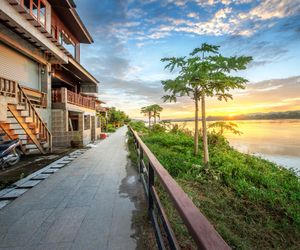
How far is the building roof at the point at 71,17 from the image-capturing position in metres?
10.6

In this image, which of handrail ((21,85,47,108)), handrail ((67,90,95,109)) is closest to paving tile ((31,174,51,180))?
handrail ((21,85,47,108))

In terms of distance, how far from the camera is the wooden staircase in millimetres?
6762

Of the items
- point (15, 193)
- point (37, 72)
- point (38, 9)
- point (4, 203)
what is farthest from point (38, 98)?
point (4, 203)

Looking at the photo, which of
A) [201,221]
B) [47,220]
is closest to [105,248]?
[47,220]

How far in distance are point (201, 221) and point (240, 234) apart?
3010mm

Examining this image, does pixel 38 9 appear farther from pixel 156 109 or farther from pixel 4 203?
pixel 156 109

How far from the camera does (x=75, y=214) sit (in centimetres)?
309

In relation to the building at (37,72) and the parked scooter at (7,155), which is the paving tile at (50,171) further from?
the building at (37,72)

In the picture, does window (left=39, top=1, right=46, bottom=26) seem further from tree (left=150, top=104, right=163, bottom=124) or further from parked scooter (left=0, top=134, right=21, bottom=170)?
tree (left=150, top=104, right=163, bottom=124)

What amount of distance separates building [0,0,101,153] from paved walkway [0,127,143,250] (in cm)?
362

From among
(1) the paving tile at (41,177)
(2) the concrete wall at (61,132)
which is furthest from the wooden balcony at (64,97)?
(1) the paving tile at (41,177)

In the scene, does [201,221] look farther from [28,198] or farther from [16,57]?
[16,57]

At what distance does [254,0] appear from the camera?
7.87 meters

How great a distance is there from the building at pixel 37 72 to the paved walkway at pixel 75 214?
3621 millimetres
